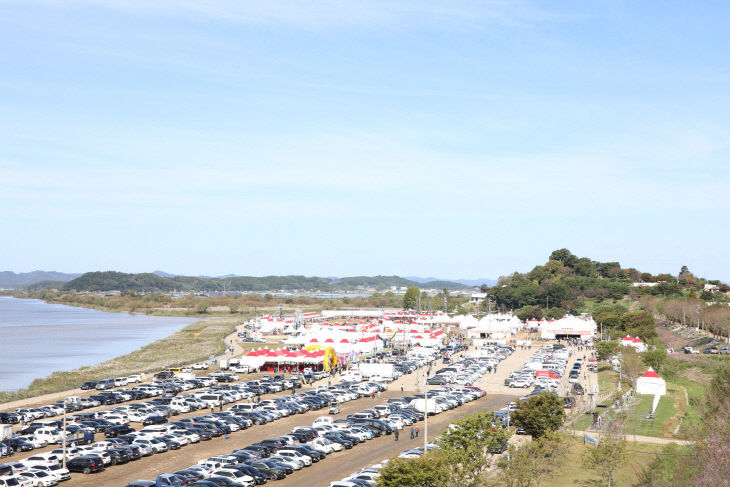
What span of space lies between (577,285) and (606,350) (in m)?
78.7

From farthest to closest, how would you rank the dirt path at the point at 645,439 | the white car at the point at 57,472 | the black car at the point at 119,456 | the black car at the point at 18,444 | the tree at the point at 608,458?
the dirt path at the point at 645,439 → the black car at the point at 18,444 → the black car at the point at 119,456 → the white car at the point at 57,472 → the tree at the point at 608,458

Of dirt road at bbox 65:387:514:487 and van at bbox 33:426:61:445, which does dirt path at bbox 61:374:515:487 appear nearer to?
dirt road at bbox 65:387:514:487

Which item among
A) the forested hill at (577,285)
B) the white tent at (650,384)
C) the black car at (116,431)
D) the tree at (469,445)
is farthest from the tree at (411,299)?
the tree at (469,445)

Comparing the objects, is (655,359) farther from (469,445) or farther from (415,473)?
(415,473)

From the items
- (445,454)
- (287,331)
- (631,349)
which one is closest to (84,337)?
(287,331)

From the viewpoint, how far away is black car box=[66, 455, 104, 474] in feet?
93.3

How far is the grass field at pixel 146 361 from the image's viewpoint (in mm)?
54625

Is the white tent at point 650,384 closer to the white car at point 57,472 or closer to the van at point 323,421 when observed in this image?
the van at point 323,421

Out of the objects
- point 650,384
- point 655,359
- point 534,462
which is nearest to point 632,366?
point 655,359

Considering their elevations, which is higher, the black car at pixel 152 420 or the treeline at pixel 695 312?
the treeline at pixel 695 312

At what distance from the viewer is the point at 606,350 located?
6681 cm

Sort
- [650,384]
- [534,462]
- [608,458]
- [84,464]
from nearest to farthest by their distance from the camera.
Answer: [534,462], [608,458], [84,464], [650,384]

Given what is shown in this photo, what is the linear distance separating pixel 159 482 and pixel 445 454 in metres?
10.1

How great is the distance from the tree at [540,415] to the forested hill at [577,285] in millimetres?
86253
